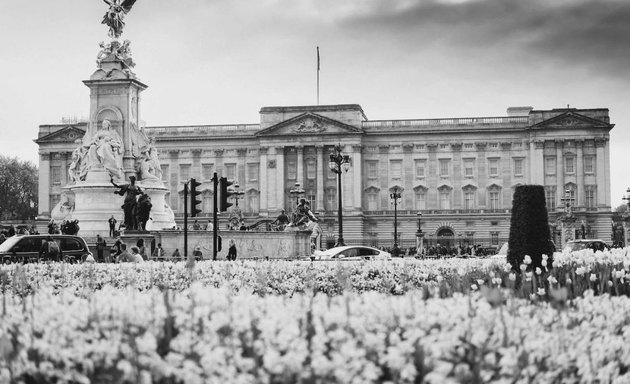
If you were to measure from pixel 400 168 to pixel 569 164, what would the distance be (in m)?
18.5

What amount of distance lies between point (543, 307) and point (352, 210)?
3879 inches

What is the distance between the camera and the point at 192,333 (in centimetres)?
764

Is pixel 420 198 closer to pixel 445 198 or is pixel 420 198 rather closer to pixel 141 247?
pixel 445 198

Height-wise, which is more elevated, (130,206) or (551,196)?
(551,196)

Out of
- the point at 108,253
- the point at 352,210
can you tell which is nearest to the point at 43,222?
the point at 352,210

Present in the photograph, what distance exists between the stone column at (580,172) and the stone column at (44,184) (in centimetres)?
5768

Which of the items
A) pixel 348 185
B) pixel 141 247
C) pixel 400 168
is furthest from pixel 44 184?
pixel 141 247

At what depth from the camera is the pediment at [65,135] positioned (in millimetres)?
107938

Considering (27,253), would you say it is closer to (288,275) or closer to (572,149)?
(288,275)

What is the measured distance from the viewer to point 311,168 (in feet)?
359

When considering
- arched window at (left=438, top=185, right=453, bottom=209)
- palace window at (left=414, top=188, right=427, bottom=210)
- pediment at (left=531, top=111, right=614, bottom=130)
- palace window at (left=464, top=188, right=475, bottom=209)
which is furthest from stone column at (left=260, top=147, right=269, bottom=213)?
pediment at (left=531, top=111, right=614, bottom=130)

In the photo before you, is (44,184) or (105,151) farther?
(44,184)

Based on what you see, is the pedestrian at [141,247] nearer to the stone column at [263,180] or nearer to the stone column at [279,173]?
the stone column at [279,173]

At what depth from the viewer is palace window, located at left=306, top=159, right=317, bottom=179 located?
10919 centimetres
